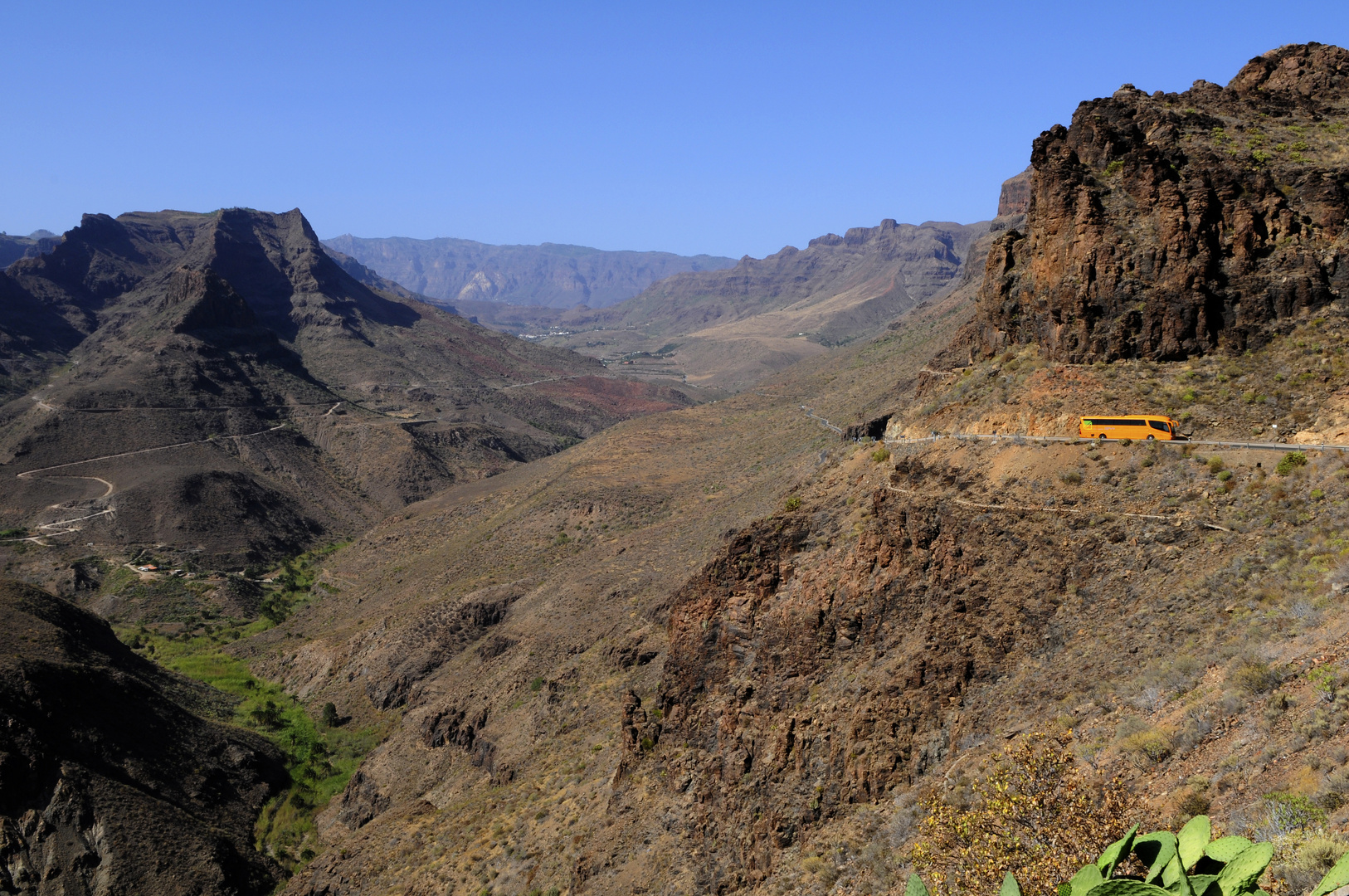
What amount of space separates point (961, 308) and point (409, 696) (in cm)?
7993

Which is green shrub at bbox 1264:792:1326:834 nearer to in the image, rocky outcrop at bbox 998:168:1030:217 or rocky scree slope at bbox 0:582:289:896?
rocky scree slope at bbox 0:582:289:896

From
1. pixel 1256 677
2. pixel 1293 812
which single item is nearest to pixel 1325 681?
pixel 1256 677

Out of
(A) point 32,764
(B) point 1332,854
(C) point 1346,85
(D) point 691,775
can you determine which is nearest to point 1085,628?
(B) point 1332,854

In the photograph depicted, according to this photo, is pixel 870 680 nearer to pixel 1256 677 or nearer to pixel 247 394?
pixel 1256 677

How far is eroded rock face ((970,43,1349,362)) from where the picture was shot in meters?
23.2

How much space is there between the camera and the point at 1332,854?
29.4ft

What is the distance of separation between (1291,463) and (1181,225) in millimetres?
8390

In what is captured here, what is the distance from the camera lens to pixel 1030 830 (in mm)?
11242

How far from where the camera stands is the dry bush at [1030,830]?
10648 mm

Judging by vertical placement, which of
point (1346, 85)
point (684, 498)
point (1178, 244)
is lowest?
point (684, 498)

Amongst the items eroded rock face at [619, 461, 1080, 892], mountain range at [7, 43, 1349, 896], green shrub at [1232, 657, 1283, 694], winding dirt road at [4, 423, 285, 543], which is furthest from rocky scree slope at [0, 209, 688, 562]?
green shrub at [1232, 657, 1283, 694]

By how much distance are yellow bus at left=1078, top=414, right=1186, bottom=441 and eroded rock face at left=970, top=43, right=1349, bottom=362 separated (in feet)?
11.0

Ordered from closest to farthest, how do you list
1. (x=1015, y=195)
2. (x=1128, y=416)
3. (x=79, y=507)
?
(x=1128, y=416) < (x=79, y=507) < (x=1015, y=195)

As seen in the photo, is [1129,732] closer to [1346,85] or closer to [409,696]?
[1346,85]
